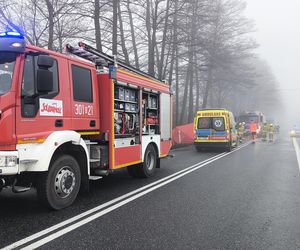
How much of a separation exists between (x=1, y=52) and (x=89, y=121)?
2.10 m

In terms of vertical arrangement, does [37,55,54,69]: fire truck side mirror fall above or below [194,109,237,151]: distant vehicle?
above

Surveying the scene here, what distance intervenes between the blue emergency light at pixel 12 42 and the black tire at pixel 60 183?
1865 millimetres

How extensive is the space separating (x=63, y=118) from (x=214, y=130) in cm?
1287

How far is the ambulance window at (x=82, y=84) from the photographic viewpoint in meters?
6.55

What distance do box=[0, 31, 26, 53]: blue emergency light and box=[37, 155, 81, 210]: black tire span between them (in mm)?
1865

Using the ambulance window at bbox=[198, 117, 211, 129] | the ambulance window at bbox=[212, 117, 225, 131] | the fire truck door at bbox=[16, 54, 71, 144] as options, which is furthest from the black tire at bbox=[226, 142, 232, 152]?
the fire truck door at bbox=[16, 54, 71, 144]

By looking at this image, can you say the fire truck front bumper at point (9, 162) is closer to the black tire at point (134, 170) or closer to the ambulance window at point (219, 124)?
the black tire at point (134, 170)

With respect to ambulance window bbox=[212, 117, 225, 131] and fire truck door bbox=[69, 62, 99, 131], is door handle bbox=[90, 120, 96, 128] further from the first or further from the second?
ambulance window bbox=[212, 117, 225, 131]

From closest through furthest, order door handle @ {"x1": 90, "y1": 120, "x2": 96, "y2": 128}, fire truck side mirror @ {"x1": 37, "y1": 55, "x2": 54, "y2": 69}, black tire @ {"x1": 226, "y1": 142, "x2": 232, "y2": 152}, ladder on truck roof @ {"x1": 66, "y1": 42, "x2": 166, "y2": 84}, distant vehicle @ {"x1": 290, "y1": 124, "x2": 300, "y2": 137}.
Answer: fire truck side mirror @ {"x1": 37, "y1": 55, "x2": 54, "y2": 69}, door handle @ {"x1": 90, "y1": 120, "x2": 96, "y2": 128}, ladder on truck roof @ {"x1": 66, "y1": 42, "x2": 166, "y2": 84}, black tire @ {"x1": 226, "y1": 142, "x2": 232, "y2": 152}, distant vehicle @ {"x1": 290, "y1": 124, "x2": 300, "y2": 137}

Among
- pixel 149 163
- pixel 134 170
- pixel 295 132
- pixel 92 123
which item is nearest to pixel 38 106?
pixel 92 123

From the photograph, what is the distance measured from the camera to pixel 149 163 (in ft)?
31.9

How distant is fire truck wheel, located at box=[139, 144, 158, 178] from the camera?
931 cm

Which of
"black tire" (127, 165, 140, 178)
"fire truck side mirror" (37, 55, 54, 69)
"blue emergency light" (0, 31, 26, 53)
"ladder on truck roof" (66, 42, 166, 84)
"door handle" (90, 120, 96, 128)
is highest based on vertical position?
"ladder on truck roof" (66, 42, 166, 84)

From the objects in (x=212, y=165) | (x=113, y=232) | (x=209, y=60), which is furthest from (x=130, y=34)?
(x=113, y=232)
